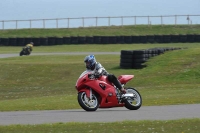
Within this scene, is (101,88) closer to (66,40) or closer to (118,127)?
(118,127)

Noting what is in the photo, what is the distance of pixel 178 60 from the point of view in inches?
1355

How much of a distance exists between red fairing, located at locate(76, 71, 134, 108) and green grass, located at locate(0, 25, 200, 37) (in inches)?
1999

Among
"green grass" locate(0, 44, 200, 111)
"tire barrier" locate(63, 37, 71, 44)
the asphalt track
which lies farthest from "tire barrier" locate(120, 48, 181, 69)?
"tire barrier" locate(63, 37, 71, 44)

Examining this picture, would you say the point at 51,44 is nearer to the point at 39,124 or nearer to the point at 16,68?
the point at 16,68

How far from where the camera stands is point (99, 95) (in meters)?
16.3

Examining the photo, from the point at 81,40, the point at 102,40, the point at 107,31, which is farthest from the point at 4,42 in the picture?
the point at 107,31

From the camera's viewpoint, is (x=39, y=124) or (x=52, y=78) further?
(x=52, y=78)

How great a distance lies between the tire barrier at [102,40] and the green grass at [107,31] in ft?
20.8

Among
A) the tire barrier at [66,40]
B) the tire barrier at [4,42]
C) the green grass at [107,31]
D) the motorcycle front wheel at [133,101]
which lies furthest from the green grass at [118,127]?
the green grass at [107,31]

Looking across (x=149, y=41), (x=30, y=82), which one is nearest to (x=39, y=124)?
(x=30, y=82)

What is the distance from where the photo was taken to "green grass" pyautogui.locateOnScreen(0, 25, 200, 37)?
6769 cm

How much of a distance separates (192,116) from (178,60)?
20183mm

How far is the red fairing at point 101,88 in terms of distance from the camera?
1612cm

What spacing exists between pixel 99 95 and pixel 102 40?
44299mm
